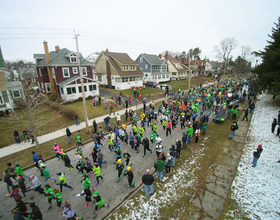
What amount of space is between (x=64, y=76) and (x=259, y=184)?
29.8 m

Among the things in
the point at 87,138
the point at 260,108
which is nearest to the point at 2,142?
the point at 87,138

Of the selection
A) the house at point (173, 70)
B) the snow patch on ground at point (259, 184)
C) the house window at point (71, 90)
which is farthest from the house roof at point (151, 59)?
the snow patch on ground at point (259, 184)

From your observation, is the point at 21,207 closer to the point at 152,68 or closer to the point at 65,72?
the point at 65,72

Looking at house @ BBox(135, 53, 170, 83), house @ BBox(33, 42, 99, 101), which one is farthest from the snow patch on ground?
house @ BBox(135, 53, 170, 83)

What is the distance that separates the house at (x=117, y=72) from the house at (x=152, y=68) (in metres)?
6.61

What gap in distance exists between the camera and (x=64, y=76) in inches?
1046

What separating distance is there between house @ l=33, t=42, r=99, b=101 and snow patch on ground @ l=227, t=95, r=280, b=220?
25.3 metres

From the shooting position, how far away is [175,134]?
14.8 m

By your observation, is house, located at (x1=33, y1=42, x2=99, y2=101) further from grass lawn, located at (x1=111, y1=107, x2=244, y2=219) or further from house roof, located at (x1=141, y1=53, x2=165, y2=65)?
grass lawn, located at (x1=111, y1=107, x2=244, y2=219)

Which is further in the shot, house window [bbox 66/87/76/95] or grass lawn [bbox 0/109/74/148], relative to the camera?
house window [bbox 66/87/76/95]

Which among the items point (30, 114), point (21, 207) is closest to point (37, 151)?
point (30, 114)

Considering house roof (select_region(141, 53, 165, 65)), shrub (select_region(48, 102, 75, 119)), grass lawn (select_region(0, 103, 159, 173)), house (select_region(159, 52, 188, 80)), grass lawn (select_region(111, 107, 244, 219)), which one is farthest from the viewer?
house (select_region(159, 52, 188, 80))

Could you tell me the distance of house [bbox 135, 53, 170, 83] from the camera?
143 ft

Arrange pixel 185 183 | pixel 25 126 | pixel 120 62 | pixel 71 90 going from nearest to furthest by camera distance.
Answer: pixel 185 183, pixel 25 126, pixel 71 90, pixel 120 62
